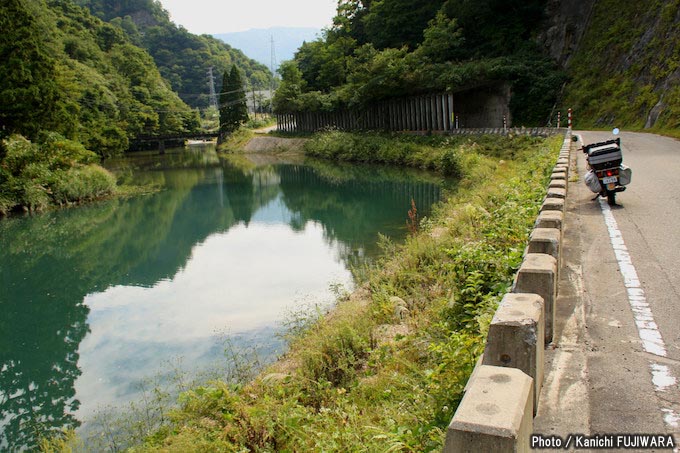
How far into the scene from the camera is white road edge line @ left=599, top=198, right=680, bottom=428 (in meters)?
3.40

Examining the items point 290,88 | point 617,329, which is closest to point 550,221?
point 617,329

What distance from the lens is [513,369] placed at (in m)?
2.51

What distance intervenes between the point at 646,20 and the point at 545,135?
9.61 m

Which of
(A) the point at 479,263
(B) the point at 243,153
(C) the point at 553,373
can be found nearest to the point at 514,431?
(C) the point at 553,373

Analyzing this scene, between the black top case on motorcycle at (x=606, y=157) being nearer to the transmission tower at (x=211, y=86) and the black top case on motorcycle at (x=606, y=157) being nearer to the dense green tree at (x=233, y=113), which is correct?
Answer: the dense green tree at (x=233, y=113)

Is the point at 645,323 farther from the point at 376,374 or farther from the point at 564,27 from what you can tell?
the point at 564,27

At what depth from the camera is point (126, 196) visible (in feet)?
88.2

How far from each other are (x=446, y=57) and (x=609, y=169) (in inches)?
1270

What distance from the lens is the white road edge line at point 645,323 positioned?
11.1 ft

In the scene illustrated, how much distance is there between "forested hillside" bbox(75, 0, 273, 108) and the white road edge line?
11554 centimetres

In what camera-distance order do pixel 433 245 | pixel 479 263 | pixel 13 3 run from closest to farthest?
1. pixel 479 263
2. pixel 433 245
3. pixel 13 3

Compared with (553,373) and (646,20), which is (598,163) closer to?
(553,373)

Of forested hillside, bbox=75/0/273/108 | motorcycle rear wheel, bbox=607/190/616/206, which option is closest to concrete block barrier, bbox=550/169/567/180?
motorcycle rear wheel, bbox=607/190/616/206

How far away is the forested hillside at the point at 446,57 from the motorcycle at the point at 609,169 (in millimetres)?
25408
